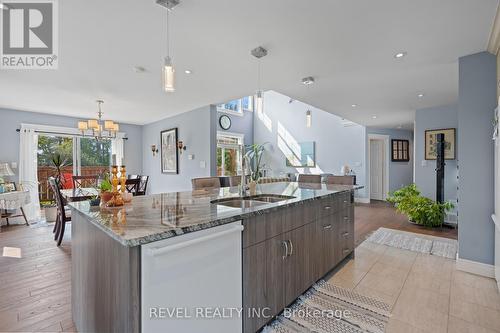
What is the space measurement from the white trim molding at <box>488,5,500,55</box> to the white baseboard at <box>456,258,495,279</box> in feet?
7.14

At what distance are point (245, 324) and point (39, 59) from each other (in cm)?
340

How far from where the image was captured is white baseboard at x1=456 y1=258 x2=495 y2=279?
8.05 ft

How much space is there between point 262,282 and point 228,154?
6.40m

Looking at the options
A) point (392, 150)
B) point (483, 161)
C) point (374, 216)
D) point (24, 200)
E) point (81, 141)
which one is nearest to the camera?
point (483, 161)

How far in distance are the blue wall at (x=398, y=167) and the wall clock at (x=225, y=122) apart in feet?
14.1

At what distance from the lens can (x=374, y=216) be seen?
205 inches

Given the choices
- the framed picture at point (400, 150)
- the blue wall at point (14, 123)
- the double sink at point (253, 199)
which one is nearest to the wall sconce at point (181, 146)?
the blue wall at point (14, 123)

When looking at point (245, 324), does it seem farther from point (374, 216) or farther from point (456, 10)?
point (374, 216)

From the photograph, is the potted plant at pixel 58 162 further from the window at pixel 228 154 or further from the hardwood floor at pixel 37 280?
the window at pixel 228 154

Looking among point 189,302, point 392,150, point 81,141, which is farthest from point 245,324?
point 392,150

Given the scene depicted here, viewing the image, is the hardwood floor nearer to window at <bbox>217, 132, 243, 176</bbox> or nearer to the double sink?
the double sink

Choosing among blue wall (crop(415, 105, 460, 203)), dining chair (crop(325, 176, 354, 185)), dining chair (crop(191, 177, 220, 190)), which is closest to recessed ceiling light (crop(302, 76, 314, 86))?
dining chair (crop(325, 176, 354, 185))

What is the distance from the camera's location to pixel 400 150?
24.5 feet

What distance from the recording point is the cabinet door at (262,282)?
1.46 metres
